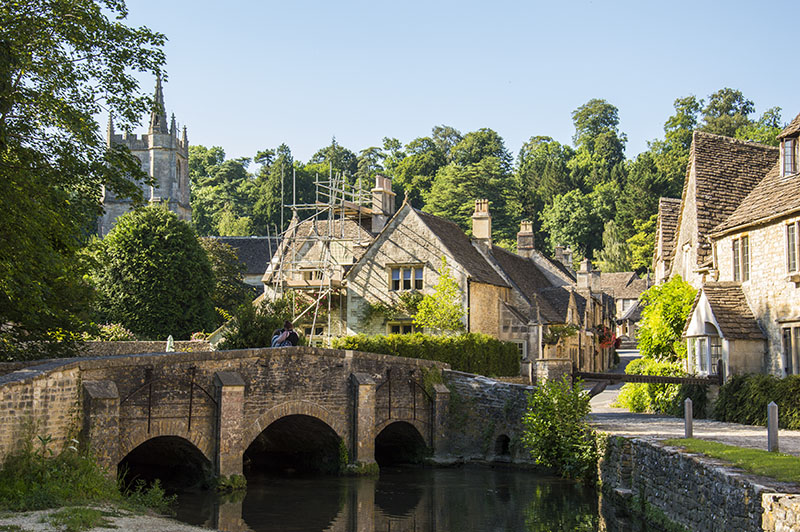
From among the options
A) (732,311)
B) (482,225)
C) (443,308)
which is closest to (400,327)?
(443,308)

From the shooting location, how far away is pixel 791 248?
23.0 m

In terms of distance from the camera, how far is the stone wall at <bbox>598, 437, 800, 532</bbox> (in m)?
11.6

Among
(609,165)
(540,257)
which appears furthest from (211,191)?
(540,257)

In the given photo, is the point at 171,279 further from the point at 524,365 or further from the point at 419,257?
the point at 524,365

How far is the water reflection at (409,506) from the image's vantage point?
729 inches

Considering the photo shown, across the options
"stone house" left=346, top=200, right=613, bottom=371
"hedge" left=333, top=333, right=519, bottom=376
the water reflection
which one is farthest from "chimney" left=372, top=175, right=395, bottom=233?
the water reflection

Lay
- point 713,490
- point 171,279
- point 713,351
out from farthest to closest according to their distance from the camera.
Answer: point 171,279 < point 713,351 < point 713,490

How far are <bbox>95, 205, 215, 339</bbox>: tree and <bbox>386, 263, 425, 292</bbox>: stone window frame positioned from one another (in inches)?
431

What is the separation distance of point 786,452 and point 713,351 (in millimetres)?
10364

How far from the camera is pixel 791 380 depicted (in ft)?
69.4

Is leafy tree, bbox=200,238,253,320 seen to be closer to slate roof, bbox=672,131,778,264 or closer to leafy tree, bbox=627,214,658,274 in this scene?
slate roof, bbox=672,131,778,264

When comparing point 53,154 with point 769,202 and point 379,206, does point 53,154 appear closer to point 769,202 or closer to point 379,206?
point 769,202

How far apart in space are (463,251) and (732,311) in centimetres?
1844

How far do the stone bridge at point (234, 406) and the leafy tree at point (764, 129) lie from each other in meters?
64.5
